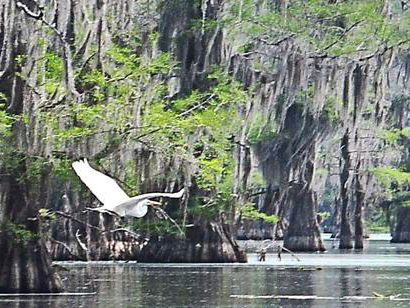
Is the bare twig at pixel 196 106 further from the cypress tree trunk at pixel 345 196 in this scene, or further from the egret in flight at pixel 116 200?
the cypress tree trunk at pixel 345 196

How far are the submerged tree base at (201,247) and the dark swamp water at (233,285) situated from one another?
0.63 meters

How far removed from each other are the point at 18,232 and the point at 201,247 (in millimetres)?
11909

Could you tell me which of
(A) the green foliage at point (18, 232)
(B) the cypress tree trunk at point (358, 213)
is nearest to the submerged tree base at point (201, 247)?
(A) the green foliage at point (18, 232)

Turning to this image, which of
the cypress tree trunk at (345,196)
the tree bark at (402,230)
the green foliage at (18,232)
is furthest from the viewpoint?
the tree bark at (402,230)

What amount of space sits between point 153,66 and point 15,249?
4274 mm

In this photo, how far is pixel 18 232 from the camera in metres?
20.3

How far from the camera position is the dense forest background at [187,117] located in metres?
20.3

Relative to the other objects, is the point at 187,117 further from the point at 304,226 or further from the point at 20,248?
the point at 304,226

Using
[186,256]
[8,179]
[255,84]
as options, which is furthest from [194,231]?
[8,179]

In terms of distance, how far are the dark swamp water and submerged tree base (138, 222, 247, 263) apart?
24.7 inches

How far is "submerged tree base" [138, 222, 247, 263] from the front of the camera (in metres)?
31.8

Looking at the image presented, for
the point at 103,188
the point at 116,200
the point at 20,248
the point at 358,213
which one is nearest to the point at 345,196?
the point at 358,213

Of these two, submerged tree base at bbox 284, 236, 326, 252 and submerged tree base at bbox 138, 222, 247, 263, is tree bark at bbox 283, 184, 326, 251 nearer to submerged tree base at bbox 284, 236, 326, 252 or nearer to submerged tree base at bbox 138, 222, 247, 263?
submerged tree base at bbox 284, 236, 326, 252

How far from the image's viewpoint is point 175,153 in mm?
23016
